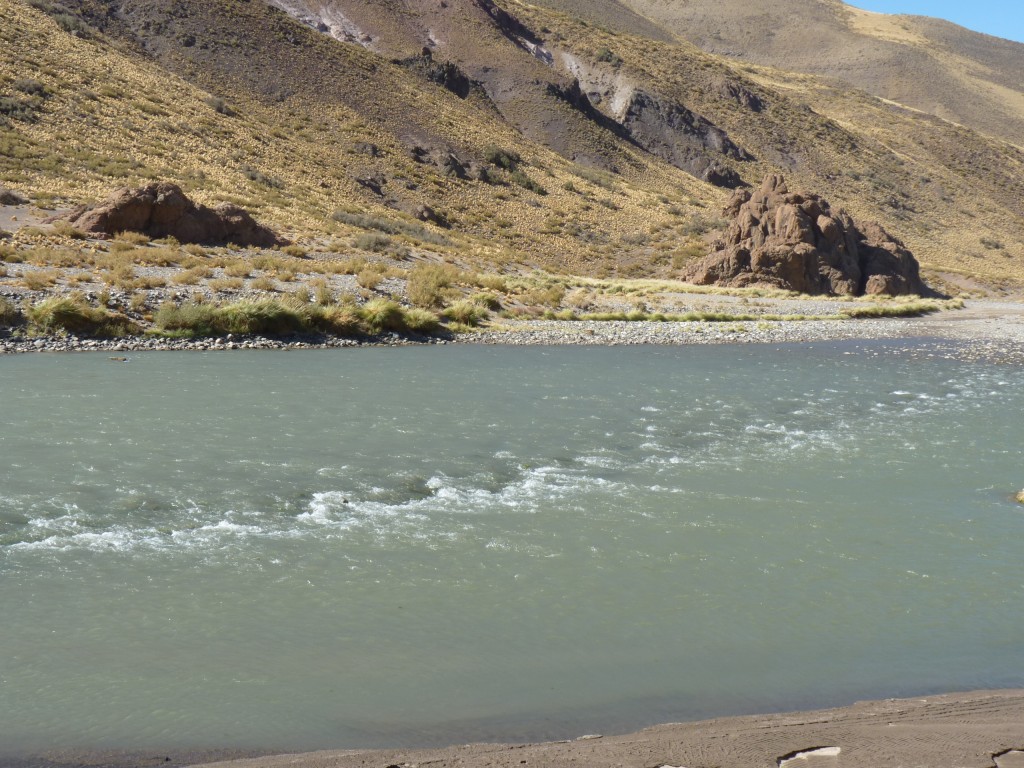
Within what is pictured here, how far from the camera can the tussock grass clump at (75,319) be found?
19.4 metres

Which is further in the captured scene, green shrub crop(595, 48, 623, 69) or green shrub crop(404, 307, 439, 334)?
green shrub crop(595, 48, 623, 69)

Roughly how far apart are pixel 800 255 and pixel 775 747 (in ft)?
120

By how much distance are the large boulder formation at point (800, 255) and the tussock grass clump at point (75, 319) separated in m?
25.8

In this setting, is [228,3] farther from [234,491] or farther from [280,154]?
[234,491]

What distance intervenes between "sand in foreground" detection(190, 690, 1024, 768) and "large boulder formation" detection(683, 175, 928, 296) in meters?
34.8

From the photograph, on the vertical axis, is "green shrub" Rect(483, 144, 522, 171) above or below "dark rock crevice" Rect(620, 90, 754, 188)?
below

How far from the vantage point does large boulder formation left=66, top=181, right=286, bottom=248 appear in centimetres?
2859

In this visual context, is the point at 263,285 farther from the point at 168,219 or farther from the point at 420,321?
the point at 168,219

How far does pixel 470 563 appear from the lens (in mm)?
7879

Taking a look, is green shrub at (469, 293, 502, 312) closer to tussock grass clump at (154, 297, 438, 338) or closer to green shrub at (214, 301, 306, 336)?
tussock grass clump at (154, 297, 438, 338)

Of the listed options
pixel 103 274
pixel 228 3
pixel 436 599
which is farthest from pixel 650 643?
A: pixel 228 3

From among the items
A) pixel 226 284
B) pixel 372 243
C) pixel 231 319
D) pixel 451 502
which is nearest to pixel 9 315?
pixel 231 319

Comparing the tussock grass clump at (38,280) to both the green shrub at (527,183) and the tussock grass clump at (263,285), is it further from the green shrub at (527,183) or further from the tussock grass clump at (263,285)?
the green shrub at (527,183)

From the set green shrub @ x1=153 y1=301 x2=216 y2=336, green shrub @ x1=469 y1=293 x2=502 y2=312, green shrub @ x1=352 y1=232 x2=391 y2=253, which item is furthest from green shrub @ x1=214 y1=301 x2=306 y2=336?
green shrub @ x1=352 y1=232 x2=391 y2=253
